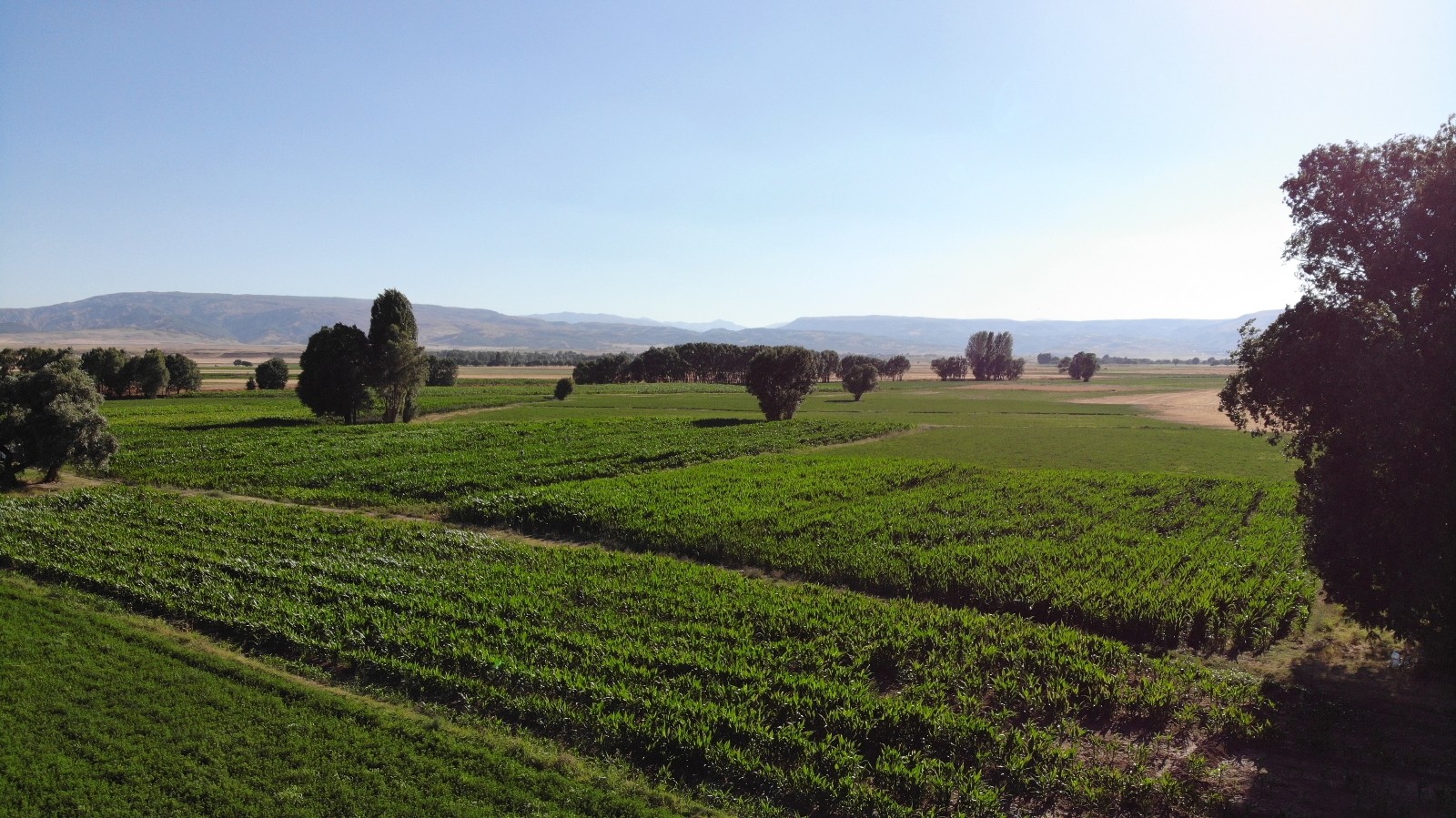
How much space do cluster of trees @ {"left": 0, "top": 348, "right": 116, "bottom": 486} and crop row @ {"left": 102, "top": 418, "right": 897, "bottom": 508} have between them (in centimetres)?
329

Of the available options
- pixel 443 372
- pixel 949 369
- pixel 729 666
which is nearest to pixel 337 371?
pixel 729 666

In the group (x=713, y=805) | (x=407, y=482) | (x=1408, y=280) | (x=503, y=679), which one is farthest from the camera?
(x=407, y=482)

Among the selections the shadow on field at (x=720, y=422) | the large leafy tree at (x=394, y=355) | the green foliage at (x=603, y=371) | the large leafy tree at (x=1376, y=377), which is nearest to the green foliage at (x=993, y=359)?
the green foliage at (x=603, y=371)

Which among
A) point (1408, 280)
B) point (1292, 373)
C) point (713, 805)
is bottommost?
point (713, 805)

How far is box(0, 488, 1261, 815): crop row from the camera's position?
457 inches

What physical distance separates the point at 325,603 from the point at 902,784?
47.0 feet

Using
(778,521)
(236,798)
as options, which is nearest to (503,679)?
(236,798)

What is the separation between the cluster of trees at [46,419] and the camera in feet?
102

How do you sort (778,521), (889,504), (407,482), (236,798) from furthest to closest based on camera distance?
1. (407,482)
2. (889,504)
3. (778,521)
4. (236,798)

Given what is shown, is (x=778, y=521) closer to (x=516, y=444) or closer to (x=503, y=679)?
(x=503, y=679)

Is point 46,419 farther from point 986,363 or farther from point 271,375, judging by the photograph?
point 986,363

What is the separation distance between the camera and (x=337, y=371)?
5888 centimetres

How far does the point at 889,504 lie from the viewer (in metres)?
31.0

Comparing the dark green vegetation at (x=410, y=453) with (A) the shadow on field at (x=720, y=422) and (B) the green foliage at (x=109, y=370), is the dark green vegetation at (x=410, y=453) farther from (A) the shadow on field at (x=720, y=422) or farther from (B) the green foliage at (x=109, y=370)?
(B) the green foliage at (x=109, y=370)
